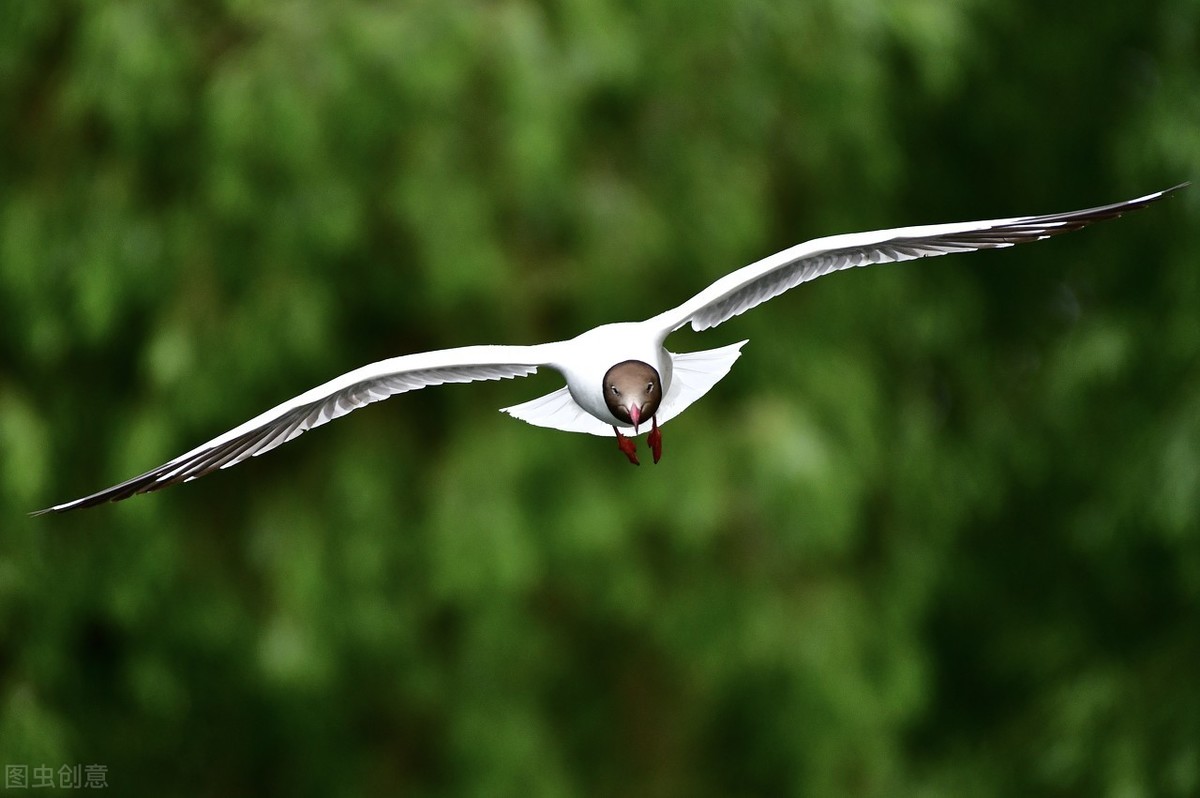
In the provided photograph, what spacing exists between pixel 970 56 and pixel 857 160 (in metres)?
1.45

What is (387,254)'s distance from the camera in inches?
290

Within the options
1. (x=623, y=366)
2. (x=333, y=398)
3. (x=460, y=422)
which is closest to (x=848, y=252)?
(x=623, y=366)

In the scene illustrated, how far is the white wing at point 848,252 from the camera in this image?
3.75 meters

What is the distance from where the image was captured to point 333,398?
405 cm

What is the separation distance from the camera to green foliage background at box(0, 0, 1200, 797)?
7078 mm

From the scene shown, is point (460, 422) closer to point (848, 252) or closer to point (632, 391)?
point (848, 252)

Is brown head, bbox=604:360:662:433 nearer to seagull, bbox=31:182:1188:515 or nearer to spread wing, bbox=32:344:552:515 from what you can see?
seagull, bbox=31:182:1188:515

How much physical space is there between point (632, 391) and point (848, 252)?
0.73 meters

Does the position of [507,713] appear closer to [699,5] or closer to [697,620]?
[697,620]

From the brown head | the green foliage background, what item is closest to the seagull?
the brown head

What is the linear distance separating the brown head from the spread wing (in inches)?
8.8

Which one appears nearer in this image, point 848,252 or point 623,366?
point 623,366

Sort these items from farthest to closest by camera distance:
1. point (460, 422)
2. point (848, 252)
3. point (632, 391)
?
point (460, 422) → point (848, 252) → point (632, 391)

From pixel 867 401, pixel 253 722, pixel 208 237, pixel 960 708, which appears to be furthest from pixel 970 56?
pixel 253 722
